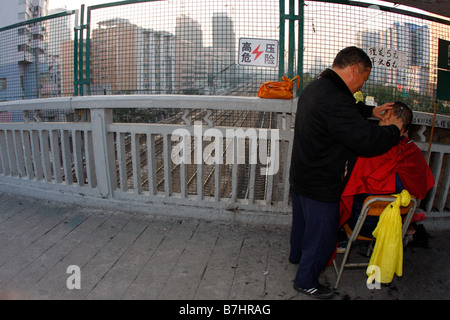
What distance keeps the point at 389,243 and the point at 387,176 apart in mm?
510

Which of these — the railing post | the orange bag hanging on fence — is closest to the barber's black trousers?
the orange bag hanging on fence

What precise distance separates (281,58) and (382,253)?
2.60m

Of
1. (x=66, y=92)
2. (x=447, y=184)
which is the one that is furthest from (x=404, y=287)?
(x=66, y=92)

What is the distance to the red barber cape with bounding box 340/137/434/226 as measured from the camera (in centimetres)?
257

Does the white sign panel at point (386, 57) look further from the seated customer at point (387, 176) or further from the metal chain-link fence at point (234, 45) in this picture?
the seated customer at point (387, 176)

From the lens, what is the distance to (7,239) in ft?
11.5

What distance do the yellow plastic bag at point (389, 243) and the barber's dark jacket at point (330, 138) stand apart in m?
0.37

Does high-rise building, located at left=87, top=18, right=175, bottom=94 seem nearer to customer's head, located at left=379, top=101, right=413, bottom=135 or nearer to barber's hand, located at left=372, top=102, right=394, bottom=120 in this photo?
barber's hand, located at left=372, top=102, right=394, bottom=120

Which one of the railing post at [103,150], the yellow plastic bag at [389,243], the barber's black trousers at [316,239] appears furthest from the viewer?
the railing post at [103,150]

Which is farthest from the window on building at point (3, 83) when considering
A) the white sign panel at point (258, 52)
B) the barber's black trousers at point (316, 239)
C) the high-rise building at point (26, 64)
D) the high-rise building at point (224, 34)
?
the barber's black trousers at point (316, 239)

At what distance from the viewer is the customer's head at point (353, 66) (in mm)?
2449

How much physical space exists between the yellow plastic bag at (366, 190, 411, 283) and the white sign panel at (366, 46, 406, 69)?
8.38ft

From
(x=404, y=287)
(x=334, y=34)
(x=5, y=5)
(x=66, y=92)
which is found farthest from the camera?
(x=5, y=5)
